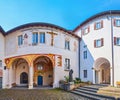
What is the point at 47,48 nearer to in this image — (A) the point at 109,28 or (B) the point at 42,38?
(B) the point at 42,38

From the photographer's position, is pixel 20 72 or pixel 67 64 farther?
pixel 20 72

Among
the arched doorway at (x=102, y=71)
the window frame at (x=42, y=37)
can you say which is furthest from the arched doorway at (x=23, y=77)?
the arched doorway at (x=102, y=71)

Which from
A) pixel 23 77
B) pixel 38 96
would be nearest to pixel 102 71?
pixel 23 77

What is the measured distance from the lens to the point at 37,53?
24219mm

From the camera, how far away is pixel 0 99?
49.6ft

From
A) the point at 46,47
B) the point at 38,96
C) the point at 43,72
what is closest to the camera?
the point at 38,96

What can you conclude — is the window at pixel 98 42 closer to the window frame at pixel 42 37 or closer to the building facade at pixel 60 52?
the building facade at pixel 60 52

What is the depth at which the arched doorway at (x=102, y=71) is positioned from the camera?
89.7ft

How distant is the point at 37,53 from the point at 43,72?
491 cm

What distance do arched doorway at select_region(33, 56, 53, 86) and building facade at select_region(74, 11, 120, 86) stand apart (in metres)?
4.92

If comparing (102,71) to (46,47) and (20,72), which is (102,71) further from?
(20,72)

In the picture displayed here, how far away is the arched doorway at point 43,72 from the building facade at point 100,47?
194 inches

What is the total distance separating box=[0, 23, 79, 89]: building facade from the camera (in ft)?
80.3

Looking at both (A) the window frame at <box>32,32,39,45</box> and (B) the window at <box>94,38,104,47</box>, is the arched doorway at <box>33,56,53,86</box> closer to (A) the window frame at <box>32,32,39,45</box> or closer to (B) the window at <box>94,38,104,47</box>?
(A) the window frame at <box>32,32,39,45</box>
